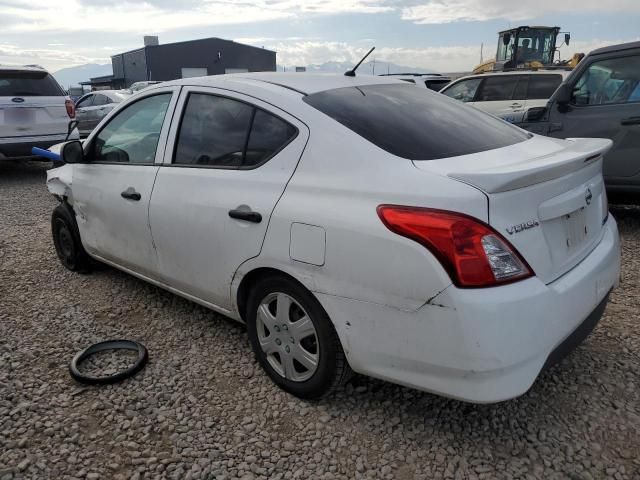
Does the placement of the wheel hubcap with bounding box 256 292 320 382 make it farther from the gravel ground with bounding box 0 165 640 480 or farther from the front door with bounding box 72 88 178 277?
the front door with bounding box 72 88 178 277

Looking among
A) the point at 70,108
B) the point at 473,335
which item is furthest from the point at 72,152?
the point at 70,108

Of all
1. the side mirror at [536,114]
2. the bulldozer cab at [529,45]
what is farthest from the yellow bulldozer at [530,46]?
the side mirror at [536,114]

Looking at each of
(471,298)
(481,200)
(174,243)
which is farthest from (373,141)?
(174,243)

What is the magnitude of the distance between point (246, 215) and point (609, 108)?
4.20 m

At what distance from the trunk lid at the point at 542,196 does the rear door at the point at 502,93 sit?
7678 mm

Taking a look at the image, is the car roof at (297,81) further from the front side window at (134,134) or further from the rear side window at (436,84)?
Answer: the rear side window at (436,84)

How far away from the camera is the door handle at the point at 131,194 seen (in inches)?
128

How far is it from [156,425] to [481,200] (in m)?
1.79

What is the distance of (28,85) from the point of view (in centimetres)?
847

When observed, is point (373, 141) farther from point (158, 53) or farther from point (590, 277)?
point (158, 53)

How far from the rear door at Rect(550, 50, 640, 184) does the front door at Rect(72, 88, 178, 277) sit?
13.3 feet

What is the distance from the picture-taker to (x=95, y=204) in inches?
146

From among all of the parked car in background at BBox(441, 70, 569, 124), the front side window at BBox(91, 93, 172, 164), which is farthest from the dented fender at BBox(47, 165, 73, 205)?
the parked car in background at BBox(441, 70, 569, 124)

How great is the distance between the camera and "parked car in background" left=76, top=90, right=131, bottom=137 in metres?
13.4
